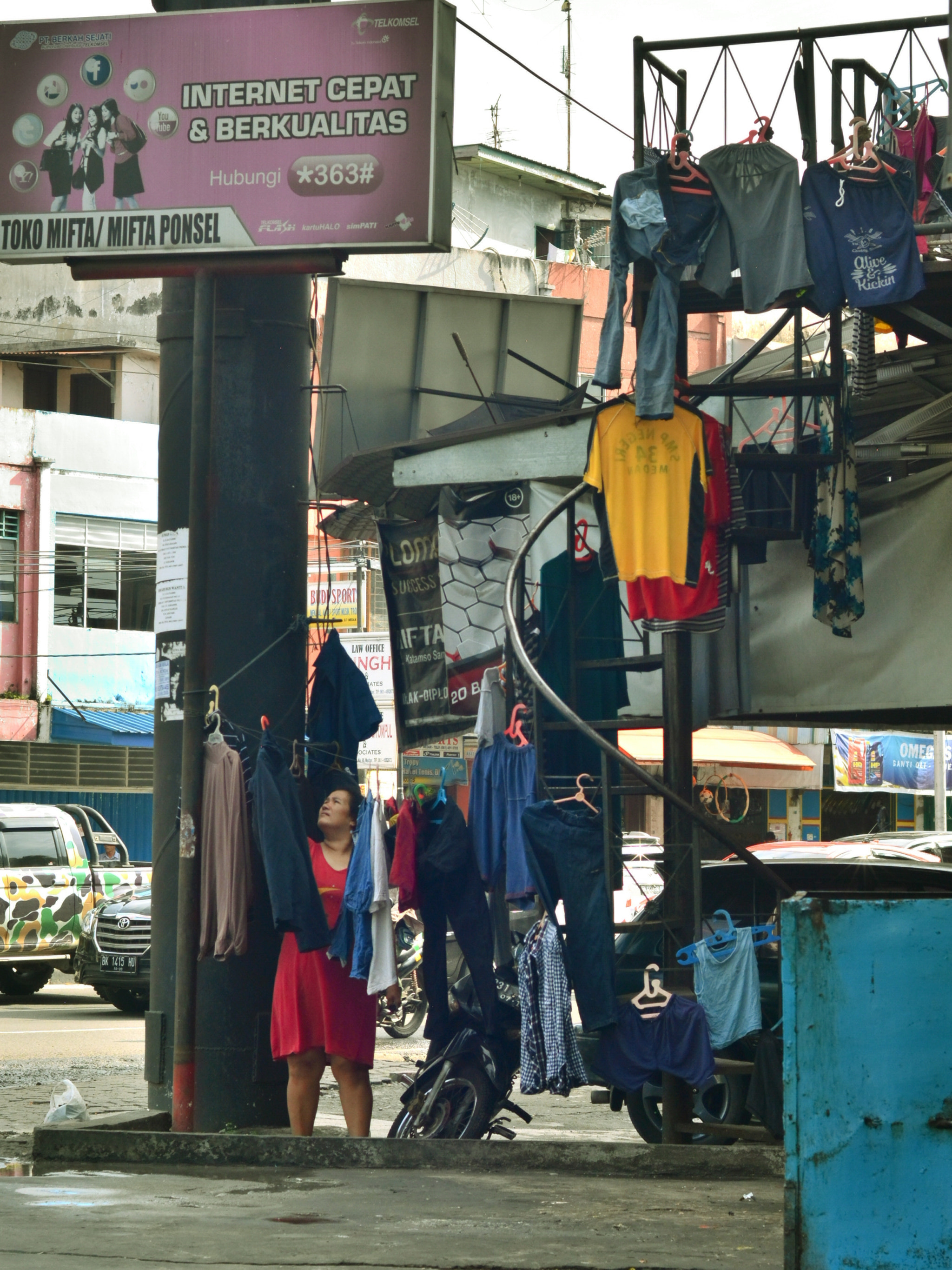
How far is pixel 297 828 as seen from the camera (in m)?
8.13

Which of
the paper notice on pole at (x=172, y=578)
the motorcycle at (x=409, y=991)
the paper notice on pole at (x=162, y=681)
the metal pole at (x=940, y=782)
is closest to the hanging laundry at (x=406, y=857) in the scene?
the paper notice on pole at (x=162, y=681)

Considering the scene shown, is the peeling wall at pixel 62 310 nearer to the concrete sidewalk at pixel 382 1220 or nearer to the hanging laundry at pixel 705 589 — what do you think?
the hanging laundry at pixel 705 589

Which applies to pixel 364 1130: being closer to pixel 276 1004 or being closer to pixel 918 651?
pixel 276 1004

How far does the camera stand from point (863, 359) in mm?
9039

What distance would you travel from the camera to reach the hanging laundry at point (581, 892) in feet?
25.9

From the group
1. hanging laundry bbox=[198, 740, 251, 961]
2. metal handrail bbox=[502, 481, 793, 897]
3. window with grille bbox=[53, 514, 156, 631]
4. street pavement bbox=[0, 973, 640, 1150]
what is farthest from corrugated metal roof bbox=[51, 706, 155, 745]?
hanging laundry bbox=[198, 740, 251, 961]

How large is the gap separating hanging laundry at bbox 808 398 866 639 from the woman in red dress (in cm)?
303

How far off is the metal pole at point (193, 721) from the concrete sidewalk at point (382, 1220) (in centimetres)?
76

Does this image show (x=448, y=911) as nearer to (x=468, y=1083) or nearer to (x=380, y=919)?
(x=380, y=919)

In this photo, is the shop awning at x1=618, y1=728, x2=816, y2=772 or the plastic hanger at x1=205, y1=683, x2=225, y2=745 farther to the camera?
the shop awning at x1=618, y1=728, x2=816, y2=772

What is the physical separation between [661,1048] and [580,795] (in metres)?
1.28

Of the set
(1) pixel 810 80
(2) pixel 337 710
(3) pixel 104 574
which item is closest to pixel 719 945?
(2) pixel 337 710

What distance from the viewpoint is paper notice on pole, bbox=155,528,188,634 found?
875cm

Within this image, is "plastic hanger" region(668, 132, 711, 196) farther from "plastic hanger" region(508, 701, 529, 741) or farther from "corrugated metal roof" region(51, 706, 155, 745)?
"corrugated metal roof" region(51, 706, 155, 745)
